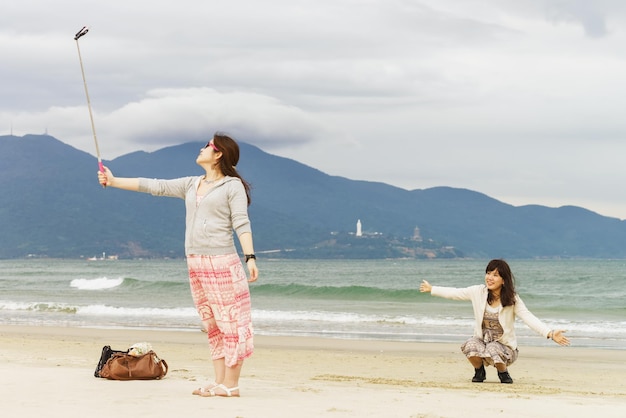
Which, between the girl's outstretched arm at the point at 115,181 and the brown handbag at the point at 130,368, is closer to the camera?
the girl's outstretched arm at the point at 115,181

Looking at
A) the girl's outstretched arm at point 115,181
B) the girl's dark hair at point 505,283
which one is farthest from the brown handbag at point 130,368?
the girl's dark hair at point 505,283

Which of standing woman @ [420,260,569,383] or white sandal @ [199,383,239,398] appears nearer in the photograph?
white sandal @ [199,383,239,398]

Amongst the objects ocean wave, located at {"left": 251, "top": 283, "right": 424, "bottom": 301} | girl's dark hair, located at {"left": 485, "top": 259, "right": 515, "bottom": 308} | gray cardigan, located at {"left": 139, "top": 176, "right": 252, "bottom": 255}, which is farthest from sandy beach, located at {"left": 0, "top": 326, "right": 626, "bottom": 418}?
ocean wave, located at {"left": 251, "top": 283, "right": 424, "bottom": 301}

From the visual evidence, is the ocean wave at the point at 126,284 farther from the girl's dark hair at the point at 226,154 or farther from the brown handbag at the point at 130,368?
the girl's dark hair at the point at 226,154

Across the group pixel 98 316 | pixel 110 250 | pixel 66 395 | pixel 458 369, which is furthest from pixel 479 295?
pixel 110 250

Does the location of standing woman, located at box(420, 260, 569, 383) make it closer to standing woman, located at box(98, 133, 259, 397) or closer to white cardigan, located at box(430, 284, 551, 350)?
white cardigan, located at box(430, 284, 551, 350)

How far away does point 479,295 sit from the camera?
9.00 m

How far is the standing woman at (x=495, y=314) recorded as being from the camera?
348 inches

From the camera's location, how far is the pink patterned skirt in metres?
6.71

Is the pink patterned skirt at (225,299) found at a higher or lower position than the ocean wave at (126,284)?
higher

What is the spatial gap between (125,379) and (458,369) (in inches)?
211

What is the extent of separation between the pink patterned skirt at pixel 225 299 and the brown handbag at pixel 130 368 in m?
1.36

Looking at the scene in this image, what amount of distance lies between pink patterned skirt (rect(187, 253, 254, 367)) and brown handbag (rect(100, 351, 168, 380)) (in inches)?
53.5

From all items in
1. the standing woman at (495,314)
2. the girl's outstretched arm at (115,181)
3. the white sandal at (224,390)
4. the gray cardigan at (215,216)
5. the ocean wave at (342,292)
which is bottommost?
the ocean wave at (342,292)
